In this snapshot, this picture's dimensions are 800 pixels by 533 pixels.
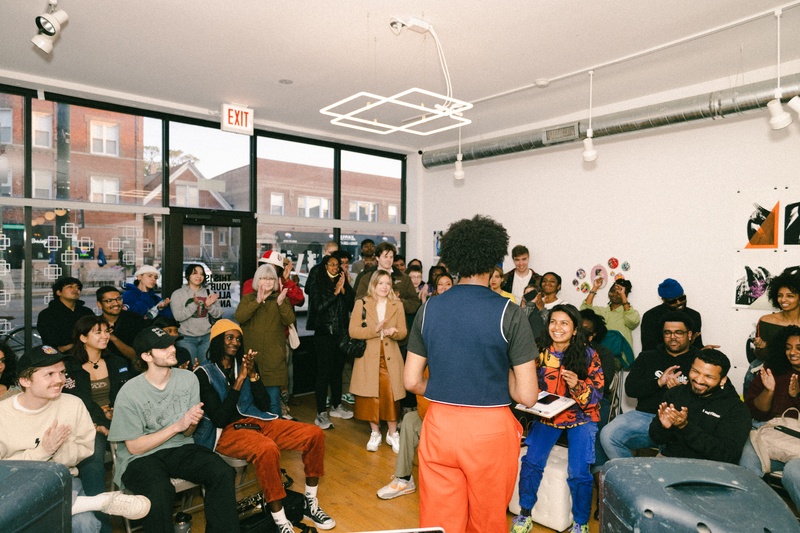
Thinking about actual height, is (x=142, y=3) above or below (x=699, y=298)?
above

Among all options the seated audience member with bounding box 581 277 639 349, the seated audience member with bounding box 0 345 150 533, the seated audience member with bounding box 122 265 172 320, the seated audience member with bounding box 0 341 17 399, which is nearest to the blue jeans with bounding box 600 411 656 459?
the seated audience member with bounding box 581 277 639 349

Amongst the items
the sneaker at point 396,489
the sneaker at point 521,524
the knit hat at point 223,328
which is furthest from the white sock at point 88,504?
the sneaker at point 521,524

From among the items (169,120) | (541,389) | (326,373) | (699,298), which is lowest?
(326,373)

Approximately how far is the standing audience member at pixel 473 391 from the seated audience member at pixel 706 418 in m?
1.28

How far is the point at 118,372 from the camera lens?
11.5 feet

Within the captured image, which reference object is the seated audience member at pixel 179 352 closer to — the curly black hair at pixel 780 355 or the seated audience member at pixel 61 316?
the seated audience member at pixel 61 316

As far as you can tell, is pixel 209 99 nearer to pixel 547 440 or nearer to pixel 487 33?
pixel 487 33

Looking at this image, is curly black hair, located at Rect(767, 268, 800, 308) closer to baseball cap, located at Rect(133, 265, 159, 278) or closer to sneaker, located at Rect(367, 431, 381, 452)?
sneaker, located at Rect(367, 431, 381, 452)

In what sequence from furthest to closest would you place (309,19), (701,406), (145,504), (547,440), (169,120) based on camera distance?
(169,120), (309,19), (547,440), (701,406), (145,504)

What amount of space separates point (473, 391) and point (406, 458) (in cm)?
190

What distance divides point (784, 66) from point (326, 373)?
5034mm

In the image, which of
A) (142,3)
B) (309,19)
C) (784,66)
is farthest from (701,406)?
(142,3)

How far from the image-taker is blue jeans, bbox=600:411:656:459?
3469 millimetres

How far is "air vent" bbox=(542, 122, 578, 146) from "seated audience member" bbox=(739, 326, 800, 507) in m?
2.74
